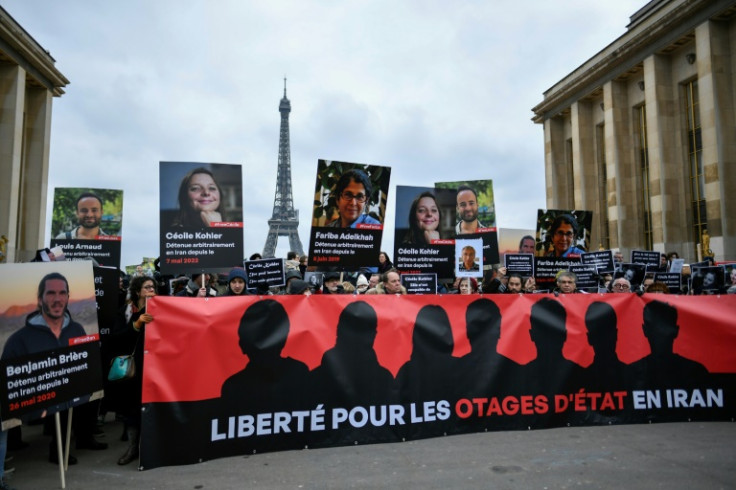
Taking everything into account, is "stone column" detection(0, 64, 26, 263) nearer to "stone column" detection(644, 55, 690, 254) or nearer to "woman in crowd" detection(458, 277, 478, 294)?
"woman in crowd" detection(458, 277, 478, 294)

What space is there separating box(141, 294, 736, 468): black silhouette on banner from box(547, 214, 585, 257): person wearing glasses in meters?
5.56

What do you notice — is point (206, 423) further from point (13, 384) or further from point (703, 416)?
point (703, 416)

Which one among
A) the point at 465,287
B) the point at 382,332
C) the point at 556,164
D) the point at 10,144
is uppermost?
the point at 556,164

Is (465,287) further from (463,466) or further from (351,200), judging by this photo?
(463,466)

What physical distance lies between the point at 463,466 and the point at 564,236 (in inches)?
368

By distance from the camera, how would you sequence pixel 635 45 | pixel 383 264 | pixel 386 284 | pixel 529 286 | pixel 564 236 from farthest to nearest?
pixel 635 45, pixel 564 236, pixel 383 264, pixel 529 286, pixel 386 284

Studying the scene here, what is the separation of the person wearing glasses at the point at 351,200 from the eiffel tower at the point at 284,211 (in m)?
70.8

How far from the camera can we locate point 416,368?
6547mm

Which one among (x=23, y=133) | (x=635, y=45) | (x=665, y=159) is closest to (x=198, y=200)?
(x=665, y=159)

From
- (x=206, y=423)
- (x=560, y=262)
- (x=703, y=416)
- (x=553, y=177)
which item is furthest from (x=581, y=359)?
(x=553, y=177)

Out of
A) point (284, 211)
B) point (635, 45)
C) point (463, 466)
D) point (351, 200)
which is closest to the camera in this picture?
point (463, 466)

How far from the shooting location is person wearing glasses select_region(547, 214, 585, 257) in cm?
1310

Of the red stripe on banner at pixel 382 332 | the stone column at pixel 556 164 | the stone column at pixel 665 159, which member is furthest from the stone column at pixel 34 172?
the stone column at pixel 665 159

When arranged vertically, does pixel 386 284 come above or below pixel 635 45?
below
